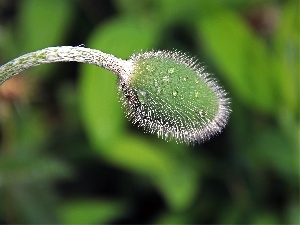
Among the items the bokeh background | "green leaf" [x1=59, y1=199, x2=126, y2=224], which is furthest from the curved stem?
"green leaf" [x1=59, y1=199, x2=126, y2=224]

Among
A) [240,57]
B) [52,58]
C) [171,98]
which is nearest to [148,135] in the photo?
[240,57]

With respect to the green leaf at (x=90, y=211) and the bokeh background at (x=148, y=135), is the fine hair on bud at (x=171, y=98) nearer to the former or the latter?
the bokeh background at (x=148, y=135)

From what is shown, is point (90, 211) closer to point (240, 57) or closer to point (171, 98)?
point (240, 57)

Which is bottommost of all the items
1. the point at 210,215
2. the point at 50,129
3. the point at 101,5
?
the point at 210,215

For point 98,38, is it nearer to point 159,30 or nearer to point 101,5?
point 159,30

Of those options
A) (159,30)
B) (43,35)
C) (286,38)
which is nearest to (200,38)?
(159,30)

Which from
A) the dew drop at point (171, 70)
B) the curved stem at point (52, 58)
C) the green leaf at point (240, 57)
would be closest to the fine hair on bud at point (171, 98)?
the dew drop at point (171, 70)
